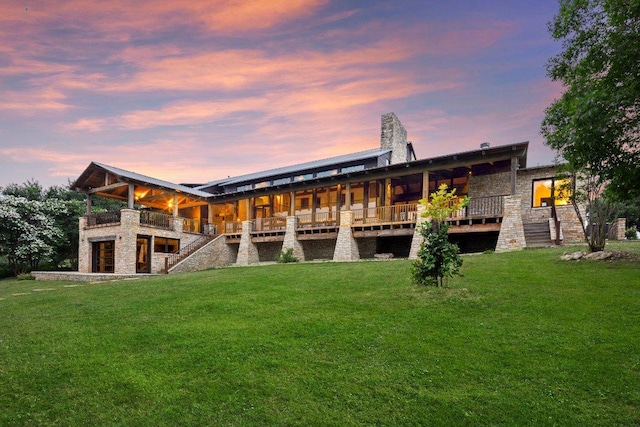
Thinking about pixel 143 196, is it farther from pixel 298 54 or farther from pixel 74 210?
pixel 298 54

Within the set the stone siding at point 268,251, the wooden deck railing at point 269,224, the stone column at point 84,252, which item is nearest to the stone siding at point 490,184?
the wooden deck railing at point 269,224

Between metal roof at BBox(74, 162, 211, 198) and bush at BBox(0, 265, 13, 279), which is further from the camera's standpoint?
bush at BBox(0, 265, 13, 279)

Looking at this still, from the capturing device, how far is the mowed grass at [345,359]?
13.6 ft

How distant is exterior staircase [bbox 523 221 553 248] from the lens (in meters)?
17.1

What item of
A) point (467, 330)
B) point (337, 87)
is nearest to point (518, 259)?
point (467, 330)

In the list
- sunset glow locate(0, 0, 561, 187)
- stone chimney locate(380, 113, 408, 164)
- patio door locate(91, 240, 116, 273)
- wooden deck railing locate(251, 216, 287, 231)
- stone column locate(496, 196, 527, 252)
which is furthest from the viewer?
stone chimney locate(380, 113, 408, 164)

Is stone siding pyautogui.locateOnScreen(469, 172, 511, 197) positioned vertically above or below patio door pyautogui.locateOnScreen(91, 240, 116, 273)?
above

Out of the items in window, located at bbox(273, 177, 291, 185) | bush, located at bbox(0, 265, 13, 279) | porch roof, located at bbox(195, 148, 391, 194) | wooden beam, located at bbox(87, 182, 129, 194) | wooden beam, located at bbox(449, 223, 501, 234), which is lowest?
bush, located at bbox(0, 265, 13, 279)

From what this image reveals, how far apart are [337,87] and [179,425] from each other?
17.1m

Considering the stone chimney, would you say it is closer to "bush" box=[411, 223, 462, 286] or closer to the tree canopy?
the tree canopy

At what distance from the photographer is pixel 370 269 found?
44.5 ft

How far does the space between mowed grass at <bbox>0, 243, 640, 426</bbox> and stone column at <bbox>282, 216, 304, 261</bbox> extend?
13.7 m

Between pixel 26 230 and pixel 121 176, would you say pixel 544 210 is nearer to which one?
pixel 121 176

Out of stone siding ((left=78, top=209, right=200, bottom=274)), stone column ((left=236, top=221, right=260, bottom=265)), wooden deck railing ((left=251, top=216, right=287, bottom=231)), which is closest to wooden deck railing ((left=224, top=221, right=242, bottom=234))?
stone column ((left=236, top=221, right=260, bottom=265))
